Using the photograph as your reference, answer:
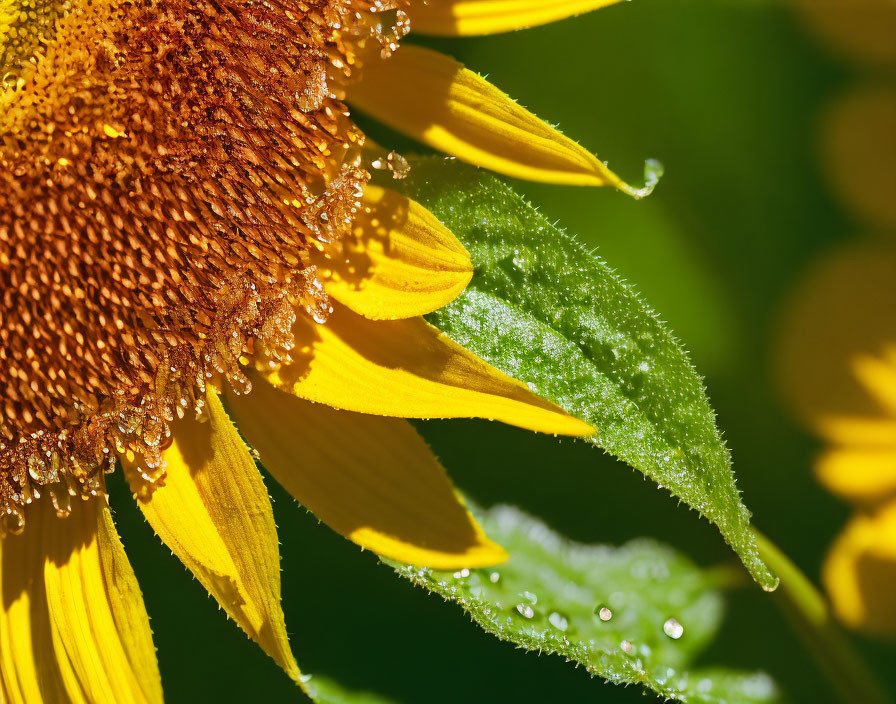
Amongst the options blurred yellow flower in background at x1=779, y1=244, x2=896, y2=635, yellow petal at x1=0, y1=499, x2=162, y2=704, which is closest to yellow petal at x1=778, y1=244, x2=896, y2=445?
blurred yellow flower in background at x1=779, y1=244, x2=896, y2=635

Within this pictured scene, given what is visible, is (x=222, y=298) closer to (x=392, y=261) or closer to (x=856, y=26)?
(x=392, y=261)

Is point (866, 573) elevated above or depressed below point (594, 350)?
below

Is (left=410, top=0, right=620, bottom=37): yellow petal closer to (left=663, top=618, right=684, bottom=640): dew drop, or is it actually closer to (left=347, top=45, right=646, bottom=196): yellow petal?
(left=347, top=45, right=646, bottom=196): yellow petal

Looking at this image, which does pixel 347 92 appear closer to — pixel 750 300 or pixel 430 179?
pixel 430 179

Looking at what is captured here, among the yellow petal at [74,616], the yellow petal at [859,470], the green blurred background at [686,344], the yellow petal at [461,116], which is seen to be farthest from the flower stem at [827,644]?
the yellow petal at [74,616]

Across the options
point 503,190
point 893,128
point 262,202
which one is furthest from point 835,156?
point 262,202

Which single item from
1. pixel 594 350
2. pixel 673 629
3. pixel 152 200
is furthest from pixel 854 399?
pixel 152 200
